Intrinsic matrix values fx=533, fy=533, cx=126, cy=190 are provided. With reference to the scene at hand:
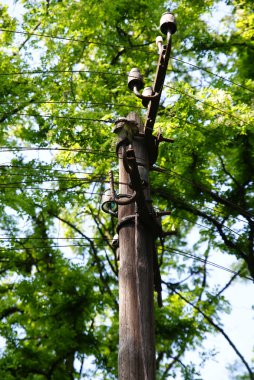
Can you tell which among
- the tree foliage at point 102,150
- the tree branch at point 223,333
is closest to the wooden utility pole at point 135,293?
the tree foliage at point 102,150

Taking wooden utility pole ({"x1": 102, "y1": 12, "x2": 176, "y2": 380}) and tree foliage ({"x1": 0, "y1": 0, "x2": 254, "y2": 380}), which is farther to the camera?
tree foliage ({"x1": 0, "y1": 0, "x2": 254, "y2": 380})

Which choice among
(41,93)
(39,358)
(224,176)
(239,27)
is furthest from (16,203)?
(239,27)

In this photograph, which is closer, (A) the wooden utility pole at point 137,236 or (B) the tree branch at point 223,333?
(A) the wooden utility pole at point 137,236

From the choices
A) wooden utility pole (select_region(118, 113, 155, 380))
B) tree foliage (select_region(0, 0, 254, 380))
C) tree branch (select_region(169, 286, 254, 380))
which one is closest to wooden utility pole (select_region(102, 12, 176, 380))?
wooden utility pole (select_region(118, 113, 155, 380))

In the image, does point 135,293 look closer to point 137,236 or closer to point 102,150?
point 137,236

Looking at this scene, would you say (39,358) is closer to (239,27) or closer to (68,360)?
(68,360)

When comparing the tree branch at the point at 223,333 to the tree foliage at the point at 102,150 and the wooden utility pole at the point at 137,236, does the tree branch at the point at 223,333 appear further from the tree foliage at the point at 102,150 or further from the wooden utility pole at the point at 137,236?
the wooden utility pole at the point at 137,236

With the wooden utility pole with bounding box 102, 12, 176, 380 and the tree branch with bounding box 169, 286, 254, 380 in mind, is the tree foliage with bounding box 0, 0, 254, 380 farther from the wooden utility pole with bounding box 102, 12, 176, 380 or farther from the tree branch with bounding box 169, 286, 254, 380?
the wooden utility pole with bounding box 102, 12, 176, 380

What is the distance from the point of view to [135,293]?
3904 mm

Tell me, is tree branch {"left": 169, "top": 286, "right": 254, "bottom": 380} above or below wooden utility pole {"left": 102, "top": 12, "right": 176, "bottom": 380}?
above

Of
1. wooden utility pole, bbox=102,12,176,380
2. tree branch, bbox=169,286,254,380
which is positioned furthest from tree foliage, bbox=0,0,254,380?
wooden utility pole, bbox=102,12,176,380

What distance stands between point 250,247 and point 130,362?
618 cm

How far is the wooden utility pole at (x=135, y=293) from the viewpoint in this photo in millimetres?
3607

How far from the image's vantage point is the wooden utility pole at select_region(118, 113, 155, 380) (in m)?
3.61
